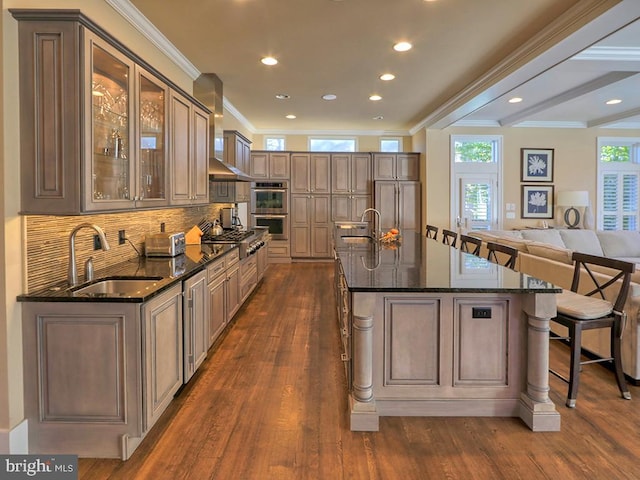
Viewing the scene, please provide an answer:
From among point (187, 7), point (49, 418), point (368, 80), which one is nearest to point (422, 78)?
point (368, 80)

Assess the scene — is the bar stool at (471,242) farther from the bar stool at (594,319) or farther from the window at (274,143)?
the window at (274,143)

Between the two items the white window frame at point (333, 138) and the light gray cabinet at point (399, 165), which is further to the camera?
the white window frame at point (333, 138)

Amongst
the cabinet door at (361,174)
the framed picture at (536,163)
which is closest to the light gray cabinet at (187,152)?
the cabinet door at (361,174)

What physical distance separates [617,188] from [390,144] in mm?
4703

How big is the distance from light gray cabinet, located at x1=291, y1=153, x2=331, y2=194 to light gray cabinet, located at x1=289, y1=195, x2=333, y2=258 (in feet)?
0.56

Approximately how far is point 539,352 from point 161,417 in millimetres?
2379

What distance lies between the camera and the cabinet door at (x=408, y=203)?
27.6 ft

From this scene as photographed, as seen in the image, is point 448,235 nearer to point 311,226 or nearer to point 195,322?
point 195,322

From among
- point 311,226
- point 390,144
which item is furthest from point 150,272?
point 390,144

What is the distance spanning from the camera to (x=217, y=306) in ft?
12.2

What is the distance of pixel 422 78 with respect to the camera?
17.1 feet

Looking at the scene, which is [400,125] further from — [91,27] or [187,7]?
[91,27]

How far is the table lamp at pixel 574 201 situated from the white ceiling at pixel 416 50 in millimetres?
1557

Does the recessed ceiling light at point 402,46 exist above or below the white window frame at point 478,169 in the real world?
above
